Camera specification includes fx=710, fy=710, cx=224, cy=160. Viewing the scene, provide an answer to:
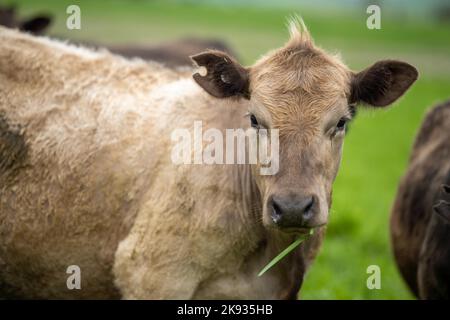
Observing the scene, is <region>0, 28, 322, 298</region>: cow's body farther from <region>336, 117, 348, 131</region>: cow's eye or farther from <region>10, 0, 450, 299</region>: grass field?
<region>10, 0, 450, 299</region>: grass field

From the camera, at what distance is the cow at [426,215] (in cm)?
663

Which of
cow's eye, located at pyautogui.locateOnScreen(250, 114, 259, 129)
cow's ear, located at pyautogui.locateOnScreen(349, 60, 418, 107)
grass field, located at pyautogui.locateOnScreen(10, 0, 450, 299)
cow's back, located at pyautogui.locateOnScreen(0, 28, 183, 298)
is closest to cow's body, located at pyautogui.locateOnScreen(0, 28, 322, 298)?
cow's back, located at pyautogui.locateOnScreen(0, 28, 183, 298)

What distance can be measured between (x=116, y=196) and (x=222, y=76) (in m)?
1.31

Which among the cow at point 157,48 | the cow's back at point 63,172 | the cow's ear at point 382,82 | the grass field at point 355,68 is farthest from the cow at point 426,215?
the cow at point 157,48

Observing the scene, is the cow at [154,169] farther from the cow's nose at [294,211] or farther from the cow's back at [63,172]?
the cow's nose at [294,211]

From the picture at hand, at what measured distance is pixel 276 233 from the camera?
5520mm

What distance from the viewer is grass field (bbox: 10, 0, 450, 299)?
1013 cm

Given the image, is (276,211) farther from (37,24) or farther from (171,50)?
(171,50)

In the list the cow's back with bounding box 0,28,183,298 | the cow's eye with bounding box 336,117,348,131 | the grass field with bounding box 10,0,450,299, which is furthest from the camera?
the grass field with bounding box 10,0,450,299

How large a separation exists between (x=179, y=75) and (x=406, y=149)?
15209mm

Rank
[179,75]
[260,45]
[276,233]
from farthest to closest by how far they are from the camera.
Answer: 1. [260,45]
2. [179,75]
3. [276,233]

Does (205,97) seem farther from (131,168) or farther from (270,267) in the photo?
(270,267)

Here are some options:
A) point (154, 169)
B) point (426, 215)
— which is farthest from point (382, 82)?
point (426, 215)
